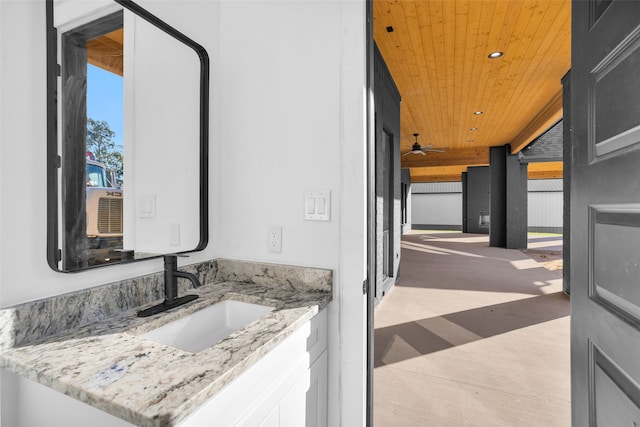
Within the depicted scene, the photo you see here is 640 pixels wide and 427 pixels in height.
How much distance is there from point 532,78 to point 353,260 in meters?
4.37

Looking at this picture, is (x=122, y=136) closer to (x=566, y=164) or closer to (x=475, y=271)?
(x=566, y=164)

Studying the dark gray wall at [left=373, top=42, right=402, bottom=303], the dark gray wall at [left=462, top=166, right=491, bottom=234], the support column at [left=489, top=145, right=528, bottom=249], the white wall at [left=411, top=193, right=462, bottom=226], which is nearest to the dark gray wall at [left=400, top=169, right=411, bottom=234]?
the white wall at [left=411, top=193, right=462, bottom=226]

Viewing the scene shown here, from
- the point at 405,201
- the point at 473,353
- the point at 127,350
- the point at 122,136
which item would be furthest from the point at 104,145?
the point at 405,201

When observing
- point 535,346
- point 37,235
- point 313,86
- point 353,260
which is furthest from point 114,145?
point 535,346

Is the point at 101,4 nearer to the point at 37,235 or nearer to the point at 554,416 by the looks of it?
the point at 37,235

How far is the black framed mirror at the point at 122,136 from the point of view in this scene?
0.91 m

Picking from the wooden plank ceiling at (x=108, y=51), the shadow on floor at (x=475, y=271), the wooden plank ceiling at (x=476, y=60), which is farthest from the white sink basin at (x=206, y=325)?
the shadow on floor at (x=475, y=271)

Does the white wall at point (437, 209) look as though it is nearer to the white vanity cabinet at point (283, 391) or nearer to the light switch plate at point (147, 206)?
the white vanity cabinet at point (283, 391)

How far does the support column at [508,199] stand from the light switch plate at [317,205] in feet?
30.0

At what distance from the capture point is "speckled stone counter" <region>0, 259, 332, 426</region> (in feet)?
2.05

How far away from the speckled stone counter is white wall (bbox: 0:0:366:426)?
10cm

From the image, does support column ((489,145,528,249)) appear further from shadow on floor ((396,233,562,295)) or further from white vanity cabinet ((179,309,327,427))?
white vanity cabinet ((179,309,327,427))

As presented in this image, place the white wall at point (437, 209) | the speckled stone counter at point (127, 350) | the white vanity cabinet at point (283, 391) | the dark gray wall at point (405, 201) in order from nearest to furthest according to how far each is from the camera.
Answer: the speckled stone counter at point (127, 350) < the white vanity cabinet at point (283, 391) < the dark gray wall at point (405, 201) < the white wall at point (437, 209)

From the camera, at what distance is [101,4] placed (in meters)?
1.04
